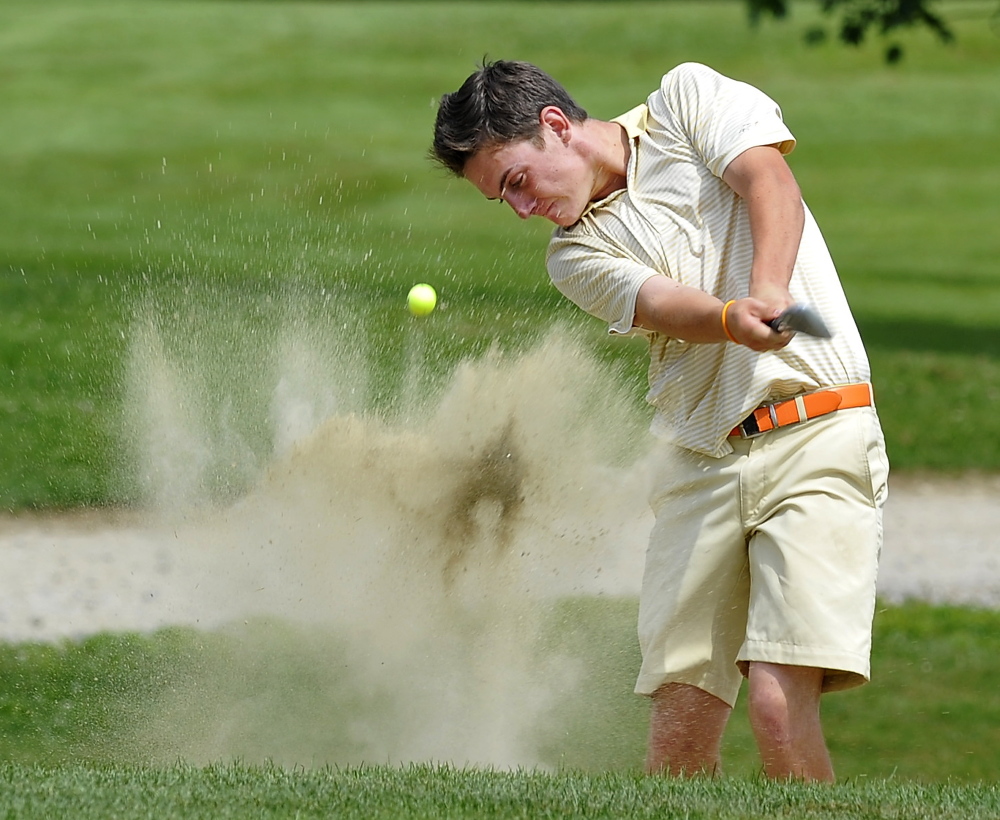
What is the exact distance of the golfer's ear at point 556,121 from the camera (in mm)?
3676

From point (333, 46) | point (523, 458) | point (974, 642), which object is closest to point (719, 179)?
point (523, 458)

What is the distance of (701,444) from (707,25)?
2935 cm

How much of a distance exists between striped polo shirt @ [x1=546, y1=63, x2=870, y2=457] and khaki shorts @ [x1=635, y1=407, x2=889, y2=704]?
0.10 metres

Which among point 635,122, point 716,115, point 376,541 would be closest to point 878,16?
point 376,541

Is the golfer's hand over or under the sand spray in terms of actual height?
over

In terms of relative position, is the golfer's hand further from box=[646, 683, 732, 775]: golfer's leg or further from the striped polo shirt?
box=[646, 683, 732, 775]: golfer's leg

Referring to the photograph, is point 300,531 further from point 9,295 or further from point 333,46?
point 333,46

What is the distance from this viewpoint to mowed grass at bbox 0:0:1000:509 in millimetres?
8719

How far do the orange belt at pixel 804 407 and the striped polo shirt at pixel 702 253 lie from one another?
23mm

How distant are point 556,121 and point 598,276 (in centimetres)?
38

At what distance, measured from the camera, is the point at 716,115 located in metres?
3.62

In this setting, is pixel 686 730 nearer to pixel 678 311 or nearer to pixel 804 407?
pixel 804 407

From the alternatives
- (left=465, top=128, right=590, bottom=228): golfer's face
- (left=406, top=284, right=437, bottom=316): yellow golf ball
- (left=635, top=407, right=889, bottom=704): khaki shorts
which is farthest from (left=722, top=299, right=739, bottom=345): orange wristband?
(left=406, top=284, right=437, bottom=316): yellow golf ball

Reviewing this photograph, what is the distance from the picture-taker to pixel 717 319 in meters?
3.33
